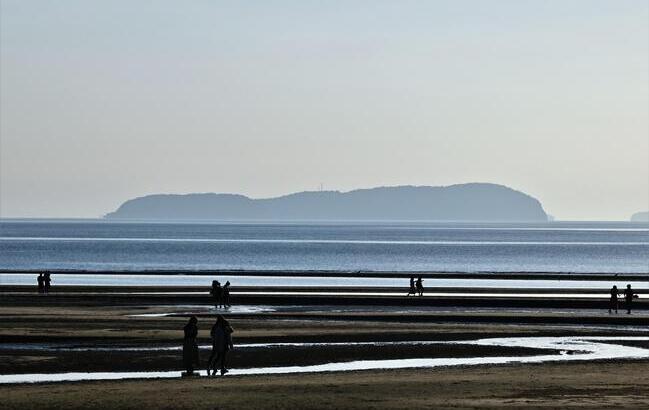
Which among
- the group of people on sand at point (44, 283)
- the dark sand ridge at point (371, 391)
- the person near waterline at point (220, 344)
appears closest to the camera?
the dark sand ridge at point (371, 391)

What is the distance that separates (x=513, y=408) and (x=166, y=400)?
7.22 m

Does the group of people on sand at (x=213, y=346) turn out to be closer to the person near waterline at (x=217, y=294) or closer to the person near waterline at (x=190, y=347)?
the person near waterline at (x=190, y=347)

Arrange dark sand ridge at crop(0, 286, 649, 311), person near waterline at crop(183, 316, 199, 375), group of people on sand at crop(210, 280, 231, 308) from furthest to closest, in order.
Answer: dark sand ridge at crop(0, 286, 649, 311) < group of people on sand at crop(210, 280, 231, 308) < person near waterline at crop(183, 316, 199, 375)

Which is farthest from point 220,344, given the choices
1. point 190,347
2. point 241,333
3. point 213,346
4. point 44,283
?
point 44,283

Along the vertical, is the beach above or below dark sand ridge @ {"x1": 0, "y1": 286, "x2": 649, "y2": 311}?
below

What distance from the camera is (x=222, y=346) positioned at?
34594 mm

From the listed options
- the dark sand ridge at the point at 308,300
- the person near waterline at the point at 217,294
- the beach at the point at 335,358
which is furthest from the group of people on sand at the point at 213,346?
the dark sand ridge at the point at 308,300

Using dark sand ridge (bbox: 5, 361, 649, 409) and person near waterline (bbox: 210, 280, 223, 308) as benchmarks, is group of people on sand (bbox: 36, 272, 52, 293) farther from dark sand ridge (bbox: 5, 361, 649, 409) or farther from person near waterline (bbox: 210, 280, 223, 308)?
dark sand ridge (bbox: 5, 361, 649, 409)

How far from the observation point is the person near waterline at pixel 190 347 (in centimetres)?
3394

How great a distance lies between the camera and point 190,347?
34.2 meters

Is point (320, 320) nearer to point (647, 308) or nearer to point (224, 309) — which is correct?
point (224, 309)

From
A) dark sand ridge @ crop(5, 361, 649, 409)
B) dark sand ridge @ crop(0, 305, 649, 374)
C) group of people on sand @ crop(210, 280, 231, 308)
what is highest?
group of people on sand @ crop(210, 280, 231, 308)

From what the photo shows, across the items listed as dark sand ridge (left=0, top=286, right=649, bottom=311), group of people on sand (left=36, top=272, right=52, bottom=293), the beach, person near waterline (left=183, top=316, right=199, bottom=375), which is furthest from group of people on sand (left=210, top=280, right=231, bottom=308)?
person near waterline (left=183, top=316, right=199, bottom=375)

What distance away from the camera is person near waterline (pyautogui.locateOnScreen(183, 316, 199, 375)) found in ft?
111
